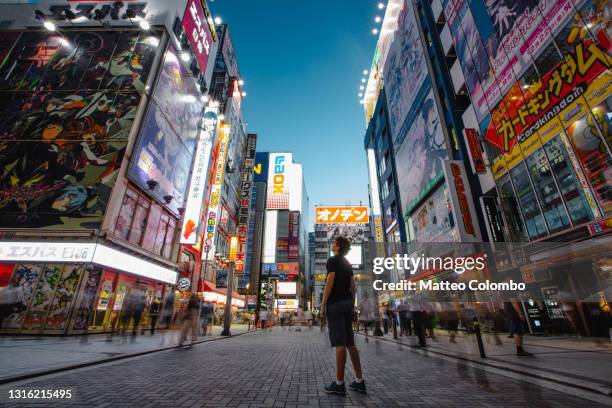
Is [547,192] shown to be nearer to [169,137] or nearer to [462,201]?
[462,201]

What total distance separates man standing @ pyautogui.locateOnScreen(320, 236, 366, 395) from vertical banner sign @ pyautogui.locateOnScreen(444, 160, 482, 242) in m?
15.3

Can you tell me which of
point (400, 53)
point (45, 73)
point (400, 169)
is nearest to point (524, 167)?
point (400, 169)

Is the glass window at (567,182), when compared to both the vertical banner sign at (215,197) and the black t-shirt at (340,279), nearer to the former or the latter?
the black t-shirt at (340,279)

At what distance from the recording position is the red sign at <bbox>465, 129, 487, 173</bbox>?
1655 cm

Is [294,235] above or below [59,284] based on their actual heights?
above

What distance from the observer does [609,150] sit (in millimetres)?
9359

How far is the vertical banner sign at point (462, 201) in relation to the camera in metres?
16.7

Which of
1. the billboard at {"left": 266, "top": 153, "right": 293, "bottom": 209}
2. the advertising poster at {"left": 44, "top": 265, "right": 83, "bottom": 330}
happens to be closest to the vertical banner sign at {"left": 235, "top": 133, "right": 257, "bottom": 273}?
the advertising poster at {"left": 44, "top": 265, "right": 83, "bottom": 330}

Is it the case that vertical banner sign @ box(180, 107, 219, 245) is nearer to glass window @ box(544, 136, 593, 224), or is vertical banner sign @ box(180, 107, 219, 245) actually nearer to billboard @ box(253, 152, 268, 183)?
glass window @ box(544, 136, 593, 224)

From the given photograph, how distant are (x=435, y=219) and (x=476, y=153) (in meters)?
7.09

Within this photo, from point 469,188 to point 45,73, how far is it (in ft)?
88.9

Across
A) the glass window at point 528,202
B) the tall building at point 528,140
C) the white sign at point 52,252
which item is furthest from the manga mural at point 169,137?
the glass window at point 528,202

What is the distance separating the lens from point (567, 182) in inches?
441

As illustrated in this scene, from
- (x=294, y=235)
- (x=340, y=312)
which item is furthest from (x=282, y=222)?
(x=340, y=312)
